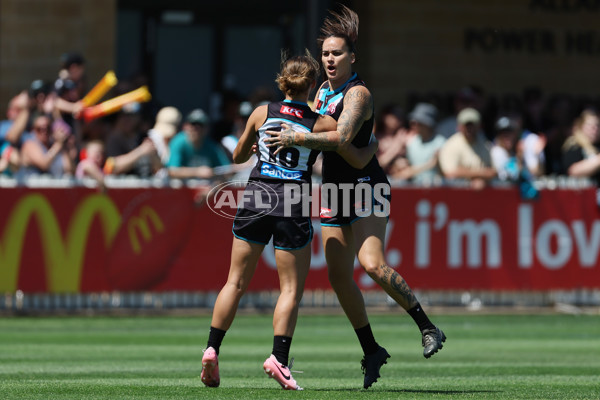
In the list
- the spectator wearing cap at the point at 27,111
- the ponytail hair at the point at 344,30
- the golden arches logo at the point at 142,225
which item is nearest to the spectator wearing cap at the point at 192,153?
the golden arches logo at the point at 142,225

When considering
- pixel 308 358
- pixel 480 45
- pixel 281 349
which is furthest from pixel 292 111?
pixel 480 45

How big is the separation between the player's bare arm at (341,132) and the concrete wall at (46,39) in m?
12.1

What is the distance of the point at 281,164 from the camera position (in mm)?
8219

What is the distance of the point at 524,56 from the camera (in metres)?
22.9

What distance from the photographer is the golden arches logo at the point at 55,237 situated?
587 inches

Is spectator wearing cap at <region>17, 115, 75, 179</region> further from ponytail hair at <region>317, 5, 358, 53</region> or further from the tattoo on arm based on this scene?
the tattoo on arm

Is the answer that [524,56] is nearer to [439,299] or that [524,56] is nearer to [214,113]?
[214,113]

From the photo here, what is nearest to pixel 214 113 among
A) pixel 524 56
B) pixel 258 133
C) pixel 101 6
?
pixel 101 6

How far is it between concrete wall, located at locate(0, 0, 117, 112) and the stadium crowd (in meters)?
2.45

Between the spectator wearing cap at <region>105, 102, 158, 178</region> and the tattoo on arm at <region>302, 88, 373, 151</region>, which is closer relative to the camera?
the tattoo on arm at <region>302, 88, 373, 151</region>

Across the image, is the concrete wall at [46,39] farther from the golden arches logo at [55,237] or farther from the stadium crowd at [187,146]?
the golden arches logo at [55,237]

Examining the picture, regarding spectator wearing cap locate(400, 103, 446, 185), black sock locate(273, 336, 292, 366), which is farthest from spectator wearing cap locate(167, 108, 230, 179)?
black sock locate(273, 336, 292, 366)

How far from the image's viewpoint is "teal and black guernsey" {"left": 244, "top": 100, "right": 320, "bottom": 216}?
8.19 meters

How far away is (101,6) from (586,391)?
13.6 meters
